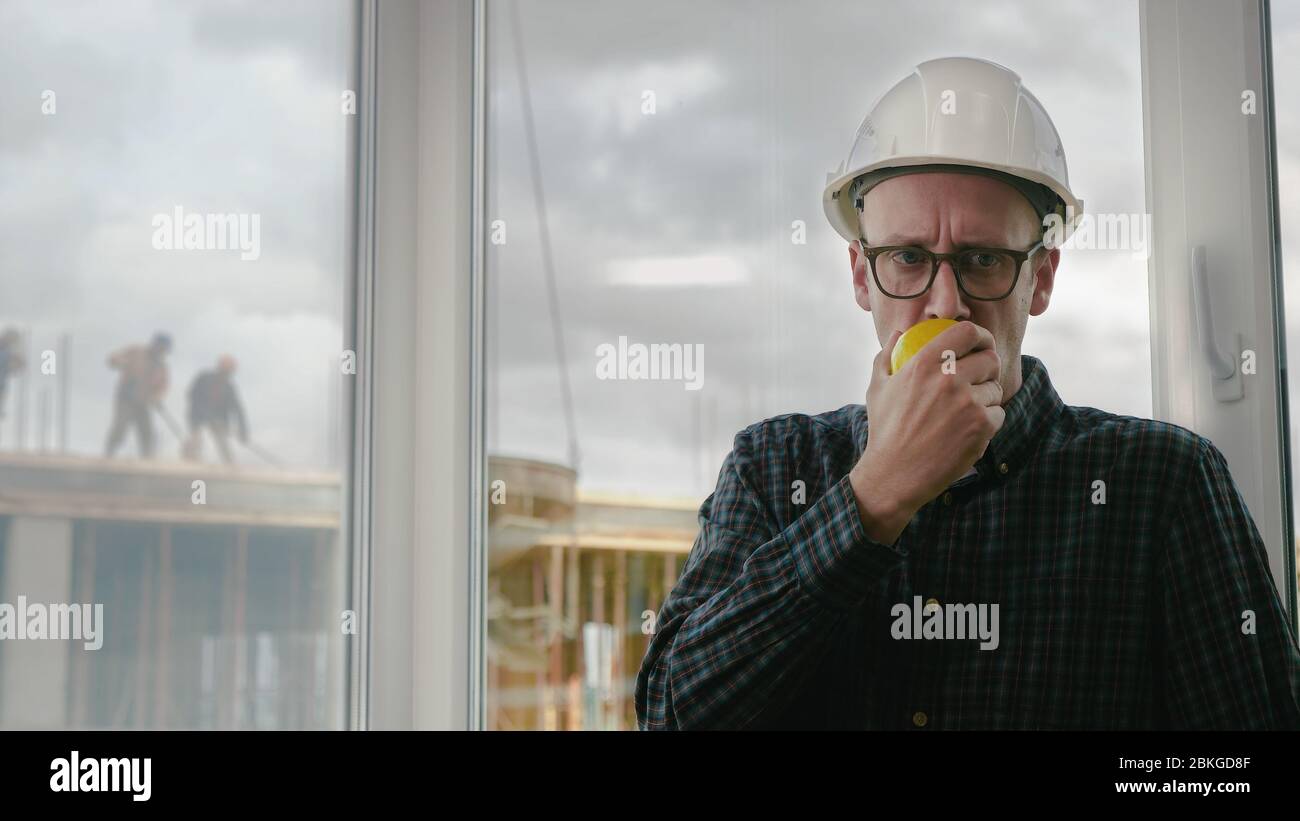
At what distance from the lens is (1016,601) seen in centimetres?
112

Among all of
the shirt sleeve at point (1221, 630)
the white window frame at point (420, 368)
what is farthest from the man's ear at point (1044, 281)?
the white window frame at point (420, 368)

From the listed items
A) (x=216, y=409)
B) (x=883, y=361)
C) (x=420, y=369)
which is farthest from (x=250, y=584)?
(x=883, y=361)

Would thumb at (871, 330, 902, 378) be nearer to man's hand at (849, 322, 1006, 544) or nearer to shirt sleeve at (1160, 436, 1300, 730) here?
man's hand at (849, 322, 1006, 544)

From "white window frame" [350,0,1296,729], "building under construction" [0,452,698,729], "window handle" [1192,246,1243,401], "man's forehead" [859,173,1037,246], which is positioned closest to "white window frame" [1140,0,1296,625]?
"window handle" [1192,246,1243,401]

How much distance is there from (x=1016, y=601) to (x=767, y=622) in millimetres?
266

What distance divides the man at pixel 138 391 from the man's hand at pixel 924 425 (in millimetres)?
822

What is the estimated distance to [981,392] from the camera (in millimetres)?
1115

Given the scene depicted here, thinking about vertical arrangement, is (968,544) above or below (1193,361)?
below

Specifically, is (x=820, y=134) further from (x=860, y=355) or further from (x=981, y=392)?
(x=981, y=392)

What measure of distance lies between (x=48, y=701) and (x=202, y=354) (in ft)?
1.41

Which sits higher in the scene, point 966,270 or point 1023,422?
point 966,270
